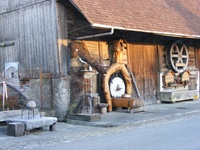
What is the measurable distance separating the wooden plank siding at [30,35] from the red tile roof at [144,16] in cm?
155

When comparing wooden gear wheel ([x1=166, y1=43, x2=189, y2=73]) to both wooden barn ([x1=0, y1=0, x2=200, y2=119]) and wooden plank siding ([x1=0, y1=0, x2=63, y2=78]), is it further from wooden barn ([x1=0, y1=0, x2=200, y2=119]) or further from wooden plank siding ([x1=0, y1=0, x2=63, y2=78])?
wooden plank siding ([x1=0, y1=0, x2=63, y2=78])

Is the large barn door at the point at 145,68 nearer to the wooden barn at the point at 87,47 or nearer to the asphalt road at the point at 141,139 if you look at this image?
the wooden barn at the point at 87,47

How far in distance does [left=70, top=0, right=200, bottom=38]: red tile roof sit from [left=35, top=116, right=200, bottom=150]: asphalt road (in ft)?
12.7

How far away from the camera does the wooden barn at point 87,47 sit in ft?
41.3

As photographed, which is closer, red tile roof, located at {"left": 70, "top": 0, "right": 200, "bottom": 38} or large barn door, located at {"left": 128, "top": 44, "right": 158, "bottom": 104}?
red tile roof, located at {"left": 70, "top": 0, "right": 200, "bottom": 38}

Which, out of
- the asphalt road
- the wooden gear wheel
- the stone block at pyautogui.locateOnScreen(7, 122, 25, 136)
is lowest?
the asphalt road

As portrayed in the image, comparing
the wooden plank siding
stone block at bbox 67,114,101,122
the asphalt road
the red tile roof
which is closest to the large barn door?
the red tile roof

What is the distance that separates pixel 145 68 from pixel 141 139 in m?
8.60

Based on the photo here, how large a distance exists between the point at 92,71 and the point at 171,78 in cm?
597

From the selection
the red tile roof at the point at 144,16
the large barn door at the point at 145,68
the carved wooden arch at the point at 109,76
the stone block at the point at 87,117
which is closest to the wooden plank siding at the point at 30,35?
the red tile roof at the point at 144,16

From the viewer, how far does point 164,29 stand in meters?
14.6

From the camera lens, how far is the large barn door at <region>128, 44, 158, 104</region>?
16.0 meters

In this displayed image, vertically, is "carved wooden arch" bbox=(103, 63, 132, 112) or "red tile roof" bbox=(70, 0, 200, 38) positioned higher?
"red tile roof" bbox=(70, 0, 200, 38)

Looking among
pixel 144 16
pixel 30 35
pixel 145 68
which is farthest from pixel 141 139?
pixel 145 68
